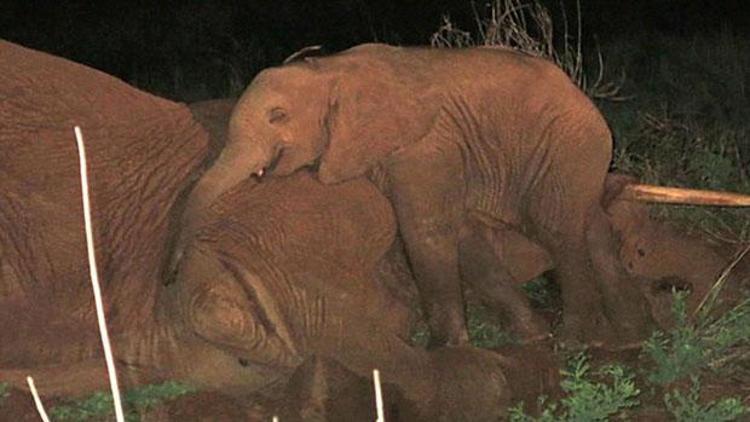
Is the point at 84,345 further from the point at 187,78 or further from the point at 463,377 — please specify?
the point at 187,78

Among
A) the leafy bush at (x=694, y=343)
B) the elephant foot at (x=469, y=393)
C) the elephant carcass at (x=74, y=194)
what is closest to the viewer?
the elephant carcass at (x=74, y=194)

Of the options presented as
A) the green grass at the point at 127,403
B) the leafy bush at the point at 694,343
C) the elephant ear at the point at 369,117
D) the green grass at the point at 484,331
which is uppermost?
the elephant ear at the point at 369,117

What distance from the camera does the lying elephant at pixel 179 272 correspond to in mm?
3936

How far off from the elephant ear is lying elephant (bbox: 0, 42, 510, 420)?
3.0 inches

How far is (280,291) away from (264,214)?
0.75 ft

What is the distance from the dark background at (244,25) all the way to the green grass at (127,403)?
8828 millimetres

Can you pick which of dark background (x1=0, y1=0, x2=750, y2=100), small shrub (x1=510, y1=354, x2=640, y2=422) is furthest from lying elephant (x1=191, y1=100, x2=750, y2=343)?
dark background (x1=0, y1=0, x2=750, y2=100)

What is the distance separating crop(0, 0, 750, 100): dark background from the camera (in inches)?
573

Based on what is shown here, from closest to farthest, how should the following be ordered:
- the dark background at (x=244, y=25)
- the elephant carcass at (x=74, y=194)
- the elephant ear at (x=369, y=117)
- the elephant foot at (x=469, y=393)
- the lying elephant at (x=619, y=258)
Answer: the elephant carcass at (x=74, y=194), the elephant foot at (x=469, y=393), the elephant ear at (x=369, y=117), the lying elephant at (x=619, y=258), the dark background at (x=244, y=25)

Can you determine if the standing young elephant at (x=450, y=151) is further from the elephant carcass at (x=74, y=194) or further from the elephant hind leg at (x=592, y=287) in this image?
the elephant carcass at (x=74, y=194)

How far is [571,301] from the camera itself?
4.71m

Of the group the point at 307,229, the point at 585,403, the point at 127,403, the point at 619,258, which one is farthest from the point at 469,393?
the point at 619,258

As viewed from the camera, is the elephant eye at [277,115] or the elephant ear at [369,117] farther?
the elephant ear at [369,117]

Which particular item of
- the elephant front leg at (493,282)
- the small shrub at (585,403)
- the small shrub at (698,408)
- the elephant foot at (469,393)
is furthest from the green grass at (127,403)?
the small shrub at (698,408)
